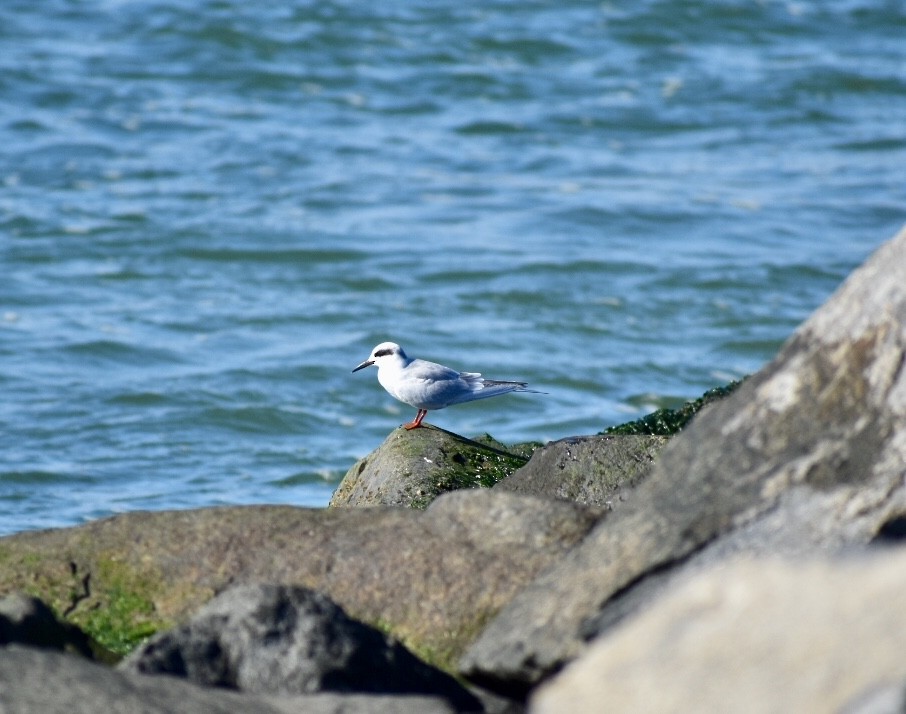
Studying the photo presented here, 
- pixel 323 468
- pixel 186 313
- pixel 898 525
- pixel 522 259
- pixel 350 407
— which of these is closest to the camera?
pixel 898 525

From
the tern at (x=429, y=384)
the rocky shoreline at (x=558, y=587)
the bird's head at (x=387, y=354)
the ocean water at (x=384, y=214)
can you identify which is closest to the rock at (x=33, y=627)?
the rocky shoreline at (x=558, y=587)

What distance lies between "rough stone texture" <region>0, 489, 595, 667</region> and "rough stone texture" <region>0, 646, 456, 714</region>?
3.06 feet

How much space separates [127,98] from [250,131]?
226cm

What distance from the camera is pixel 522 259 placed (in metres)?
16.6

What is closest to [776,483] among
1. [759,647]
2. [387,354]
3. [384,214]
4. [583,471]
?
[759,647]

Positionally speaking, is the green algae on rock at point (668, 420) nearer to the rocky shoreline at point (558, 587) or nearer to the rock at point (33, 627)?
the rocky shoreline at point (558, 587)

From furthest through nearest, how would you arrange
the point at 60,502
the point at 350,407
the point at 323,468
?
the point at 350,407 < the point at 323,468 < the point at 60,502

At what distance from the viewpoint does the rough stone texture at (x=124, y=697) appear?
3.97m

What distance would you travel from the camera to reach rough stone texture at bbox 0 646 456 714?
3967 millimetres

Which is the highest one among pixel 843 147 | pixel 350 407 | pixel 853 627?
pixel 853 627

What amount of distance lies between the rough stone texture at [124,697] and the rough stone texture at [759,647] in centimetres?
113

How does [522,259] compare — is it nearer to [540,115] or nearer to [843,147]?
[540,115]

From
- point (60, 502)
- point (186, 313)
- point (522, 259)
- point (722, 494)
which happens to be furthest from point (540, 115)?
point (722, 494)

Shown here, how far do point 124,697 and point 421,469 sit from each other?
11.5 feet
